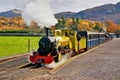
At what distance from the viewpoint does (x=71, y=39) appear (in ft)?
87.0

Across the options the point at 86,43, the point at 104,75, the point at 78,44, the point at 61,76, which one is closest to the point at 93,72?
the point at 104,75

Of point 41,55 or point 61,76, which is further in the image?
point 41,55

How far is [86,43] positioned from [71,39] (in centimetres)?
832

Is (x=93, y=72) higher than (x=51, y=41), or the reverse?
(x=51, y=41)

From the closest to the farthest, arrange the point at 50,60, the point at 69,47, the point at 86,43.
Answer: the point at 50,60
the point at 69,47
the point at 86,43

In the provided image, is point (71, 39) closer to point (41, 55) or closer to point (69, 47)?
point (69, 47)

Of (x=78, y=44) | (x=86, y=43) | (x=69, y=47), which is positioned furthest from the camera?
(x=86, y=43)

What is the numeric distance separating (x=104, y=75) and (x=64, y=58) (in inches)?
300

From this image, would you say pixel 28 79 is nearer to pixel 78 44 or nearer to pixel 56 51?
pixel 56 51

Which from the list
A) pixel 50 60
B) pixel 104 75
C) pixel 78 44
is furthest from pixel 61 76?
pixel 78 44

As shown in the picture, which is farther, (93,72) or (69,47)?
(69,47)

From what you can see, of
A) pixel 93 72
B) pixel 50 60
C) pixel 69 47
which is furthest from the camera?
pixel 69 47

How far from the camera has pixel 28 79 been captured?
553 inches

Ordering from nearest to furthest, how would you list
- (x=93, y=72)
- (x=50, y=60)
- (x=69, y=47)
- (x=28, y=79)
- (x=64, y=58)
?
(x=28, y=79), (x=93, y=72), (x=50, y=60), (x=64, y=58), (x=69, y=47)
